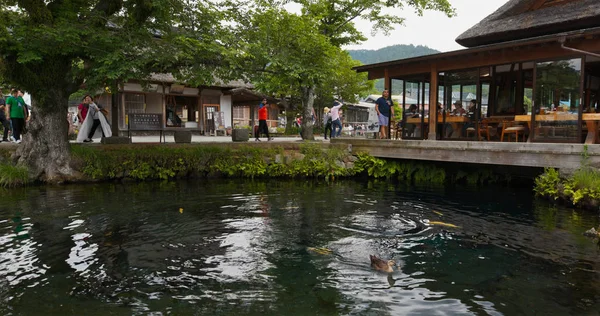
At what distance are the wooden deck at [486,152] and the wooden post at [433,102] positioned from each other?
165cm

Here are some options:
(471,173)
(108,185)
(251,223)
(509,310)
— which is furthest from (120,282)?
(471,173)

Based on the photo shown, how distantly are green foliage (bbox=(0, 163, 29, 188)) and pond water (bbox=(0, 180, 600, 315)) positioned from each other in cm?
158

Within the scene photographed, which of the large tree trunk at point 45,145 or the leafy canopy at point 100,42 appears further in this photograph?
the large tree trunk at point 45,145

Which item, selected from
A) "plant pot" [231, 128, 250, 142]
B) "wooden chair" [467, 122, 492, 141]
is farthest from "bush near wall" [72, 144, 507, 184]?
"plant pot" [231, 128, 250, 142]

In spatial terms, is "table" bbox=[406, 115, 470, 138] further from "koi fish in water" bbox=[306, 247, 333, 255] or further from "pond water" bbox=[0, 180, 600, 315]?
"koi fish in water" bbox=[306, 247, 333, 255]

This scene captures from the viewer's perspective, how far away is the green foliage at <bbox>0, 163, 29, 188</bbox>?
443 inches

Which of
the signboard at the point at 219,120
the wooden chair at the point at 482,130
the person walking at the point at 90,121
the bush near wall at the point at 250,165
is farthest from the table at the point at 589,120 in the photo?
the signboard at the point at 219,120

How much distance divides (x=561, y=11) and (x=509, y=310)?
12359 millimetres

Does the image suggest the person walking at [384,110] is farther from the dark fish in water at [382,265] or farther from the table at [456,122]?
the dark fish in water at [382,265]

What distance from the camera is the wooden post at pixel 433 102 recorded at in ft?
46.6

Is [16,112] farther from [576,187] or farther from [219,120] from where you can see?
[576,187]

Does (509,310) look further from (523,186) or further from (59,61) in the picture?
(59,61)

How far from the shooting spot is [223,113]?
85.1ft

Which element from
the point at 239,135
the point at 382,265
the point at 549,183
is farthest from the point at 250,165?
the point at 382,265
